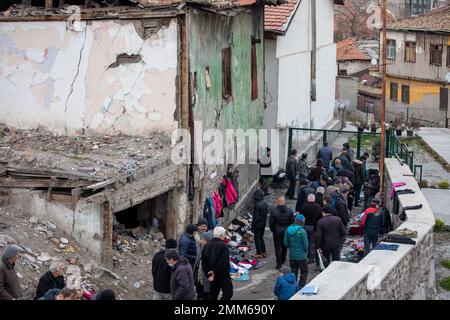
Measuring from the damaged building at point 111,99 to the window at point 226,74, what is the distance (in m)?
0.86

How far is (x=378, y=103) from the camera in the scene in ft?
158

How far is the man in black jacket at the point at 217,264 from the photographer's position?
12.8 metres

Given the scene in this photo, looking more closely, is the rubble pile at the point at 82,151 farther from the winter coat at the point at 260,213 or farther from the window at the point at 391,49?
the window at the point at 391,49

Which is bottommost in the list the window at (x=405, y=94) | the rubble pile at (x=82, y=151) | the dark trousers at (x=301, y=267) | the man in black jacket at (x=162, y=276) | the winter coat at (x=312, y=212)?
the dark trousers at (x=301, y=267)

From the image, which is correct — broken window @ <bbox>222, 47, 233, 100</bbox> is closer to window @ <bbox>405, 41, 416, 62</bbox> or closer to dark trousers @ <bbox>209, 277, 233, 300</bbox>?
dark trousers @ <bbox>209, 277, 233, 300</bbox>

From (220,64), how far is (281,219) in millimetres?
4232

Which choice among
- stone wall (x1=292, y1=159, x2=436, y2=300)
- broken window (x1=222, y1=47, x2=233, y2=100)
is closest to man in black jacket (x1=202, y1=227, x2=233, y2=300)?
stone wall (x1=292, y1=159, x2=436, y2=300)

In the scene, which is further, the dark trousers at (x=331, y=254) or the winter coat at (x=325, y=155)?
the winter coat at (x=325, y=155)

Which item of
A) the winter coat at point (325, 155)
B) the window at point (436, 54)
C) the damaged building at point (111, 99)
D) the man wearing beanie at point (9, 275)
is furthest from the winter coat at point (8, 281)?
the window at point (436, 54)

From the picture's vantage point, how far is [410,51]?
45438 mm

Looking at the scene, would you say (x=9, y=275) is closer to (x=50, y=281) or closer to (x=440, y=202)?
(x=50, y=281)

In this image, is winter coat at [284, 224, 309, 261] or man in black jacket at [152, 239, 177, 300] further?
winter coat at [284, 224, 309, 261]

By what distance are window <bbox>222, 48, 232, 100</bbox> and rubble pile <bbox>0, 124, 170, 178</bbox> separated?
326cm

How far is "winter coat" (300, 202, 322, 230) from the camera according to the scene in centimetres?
1597
